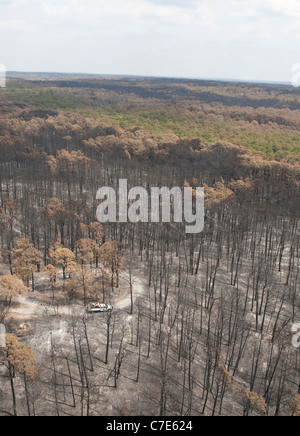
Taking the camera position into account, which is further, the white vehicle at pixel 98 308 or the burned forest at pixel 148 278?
the white vehicle at pixel 98 308

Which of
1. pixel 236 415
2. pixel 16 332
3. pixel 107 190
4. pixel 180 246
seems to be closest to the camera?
pixel 236 415

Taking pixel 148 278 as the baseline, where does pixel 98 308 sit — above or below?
below

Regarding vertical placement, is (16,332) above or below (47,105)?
below

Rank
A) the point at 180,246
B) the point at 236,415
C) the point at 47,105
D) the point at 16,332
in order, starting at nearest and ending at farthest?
1. the point at 236,415
2. the point at 16,332
3. the point at 180,246
4. the point at 47,105

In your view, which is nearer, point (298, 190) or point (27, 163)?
point (298, 190)

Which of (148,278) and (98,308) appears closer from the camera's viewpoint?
(98,308)

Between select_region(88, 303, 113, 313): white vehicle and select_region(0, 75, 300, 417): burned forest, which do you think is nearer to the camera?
select_region(0, 75, 300, 417): burned forest

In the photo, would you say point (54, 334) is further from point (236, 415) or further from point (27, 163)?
point (27, 163)
